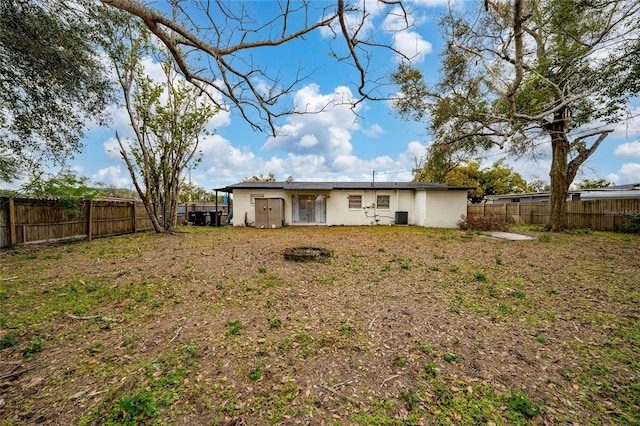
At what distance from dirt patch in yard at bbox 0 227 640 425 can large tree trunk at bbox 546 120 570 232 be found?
795 cm

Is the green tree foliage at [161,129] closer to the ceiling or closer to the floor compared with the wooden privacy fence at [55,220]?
closer to the ceiling

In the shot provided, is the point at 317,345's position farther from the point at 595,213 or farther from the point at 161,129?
the point at 595,213

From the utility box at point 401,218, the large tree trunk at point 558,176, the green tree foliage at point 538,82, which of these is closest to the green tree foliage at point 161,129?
the green tree foliage at point 538,82

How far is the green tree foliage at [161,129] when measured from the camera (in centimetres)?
932

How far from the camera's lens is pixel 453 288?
4.25 m

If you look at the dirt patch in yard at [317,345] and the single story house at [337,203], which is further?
the single story house at [337,203]

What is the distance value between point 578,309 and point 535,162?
961 cm

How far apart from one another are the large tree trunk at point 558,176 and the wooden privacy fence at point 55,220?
1927 centimetres

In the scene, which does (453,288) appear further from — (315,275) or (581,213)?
(581,213)

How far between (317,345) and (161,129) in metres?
11.1

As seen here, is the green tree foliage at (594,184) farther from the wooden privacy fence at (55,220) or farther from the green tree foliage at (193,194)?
the green tree foliage at (193,194)

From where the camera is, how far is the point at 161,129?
33.1ft

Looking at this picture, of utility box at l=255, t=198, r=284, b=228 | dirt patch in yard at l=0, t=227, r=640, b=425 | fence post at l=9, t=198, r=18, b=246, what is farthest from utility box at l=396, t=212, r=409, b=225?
fence post at l=9, t=198, r=18, b=246

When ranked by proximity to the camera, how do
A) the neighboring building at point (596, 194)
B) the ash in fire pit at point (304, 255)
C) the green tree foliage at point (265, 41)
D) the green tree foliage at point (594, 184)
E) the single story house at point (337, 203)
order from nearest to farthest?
the green tree foliage at point (265, 41) → the ash in fire pit at point (304, 255) → the neighboring building at point (596, 194) → the single story house at point (337, 203) → the green tree foliage at point (594, 184)
